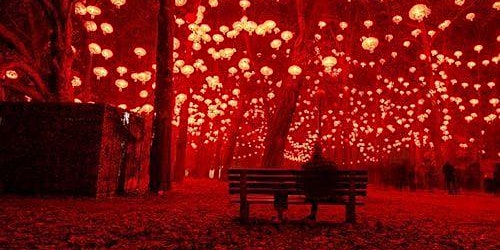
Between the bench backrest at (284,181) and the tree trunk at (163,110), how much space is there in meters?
5.98

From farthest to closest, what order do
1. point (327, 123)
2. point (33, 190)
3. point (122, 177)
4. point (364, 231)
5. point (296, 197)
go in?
point (327, 123) < point (122, 177) < point (33, 190) < point (296, 197) < point (364, 231)

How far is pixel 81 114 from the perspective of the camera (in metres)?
11.0

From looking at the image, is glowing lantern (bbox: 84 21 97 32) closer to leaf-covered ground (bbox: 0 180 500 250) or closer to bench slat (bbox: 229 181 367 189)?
leaf-covered ground (bbox: 0 180 500 250)

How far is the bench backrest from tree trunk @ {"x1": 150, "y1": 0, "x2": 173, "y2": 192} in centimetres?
598

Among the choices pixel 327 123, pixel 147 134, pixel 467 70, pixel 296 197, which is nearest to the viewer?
pixel 296 197

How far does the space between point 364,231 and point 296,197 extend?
154cm

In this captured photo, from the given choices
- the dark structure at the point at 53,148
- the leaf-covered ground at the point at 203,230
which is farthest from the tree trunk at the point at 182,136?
the leaf-covered ground at the point at 203,230

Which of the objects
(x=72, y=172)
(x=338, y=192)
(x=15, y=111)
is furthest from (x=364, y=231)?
(x=15, y=111)

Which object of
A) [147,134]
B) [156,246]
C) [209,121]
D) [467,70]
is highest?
[467,70]

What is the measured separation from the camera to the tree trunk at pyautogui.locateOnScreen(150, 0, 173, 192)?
1341 centimetres

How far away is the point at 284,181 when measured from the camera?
7.88 meters

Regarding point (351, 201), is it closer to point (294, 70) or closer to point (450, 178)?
point (294, 70)

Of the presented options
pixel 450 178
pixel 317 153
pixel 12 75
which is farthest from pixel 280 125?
pixel 450 178

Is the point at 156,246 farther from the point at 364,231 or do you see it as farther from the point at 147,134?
the point at 147,134
